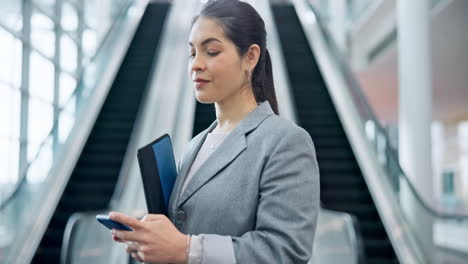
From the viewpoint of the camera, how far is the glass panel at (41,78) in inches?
419

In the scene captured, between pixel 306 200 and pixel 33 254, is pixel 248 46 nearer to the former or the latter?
pixel 306 200

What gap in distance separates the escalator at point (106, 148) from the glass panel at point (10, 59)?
1.65 m

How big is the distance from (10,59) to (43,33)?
7.19 ft

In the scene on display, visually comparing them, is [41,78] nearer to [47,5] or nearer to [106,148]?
[47,5]

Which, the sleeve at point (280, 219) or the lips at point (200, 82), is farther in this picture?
the lips at point (200, 82)

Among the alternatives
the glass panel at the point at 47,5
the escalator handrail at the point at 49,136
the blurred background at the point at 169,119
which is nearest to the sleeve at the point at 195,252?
the blurred background at the point at 169,119

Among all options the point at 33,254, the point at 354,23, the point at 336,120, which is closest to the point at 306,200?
the point at 33,254

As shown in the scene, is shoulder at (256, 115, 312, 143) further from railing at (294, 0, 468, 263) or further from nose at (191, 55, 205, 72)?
railing at (294, 0, 468, 263)

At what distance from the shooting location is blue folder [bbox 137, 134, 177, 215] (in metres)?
1.49

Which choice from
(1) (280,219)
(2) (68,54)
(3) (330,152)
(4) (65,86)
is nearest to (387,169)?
(3) (330,152)

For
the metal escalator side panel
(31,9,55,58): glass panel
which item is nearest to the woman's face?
the metal escalator side panel

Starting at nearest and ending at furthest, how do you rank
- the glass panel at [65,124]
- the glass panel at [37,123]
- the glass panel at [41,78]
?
1. the glass panel at [65,124]
2. the glass panel at [37,123]
3. the glass panel at [41,78]

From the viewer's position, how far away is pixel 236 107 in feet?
5.42

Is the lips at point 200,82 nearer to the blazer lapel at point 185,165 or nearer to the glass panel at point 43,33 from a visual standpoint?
the blazer lapel at point 185,165
